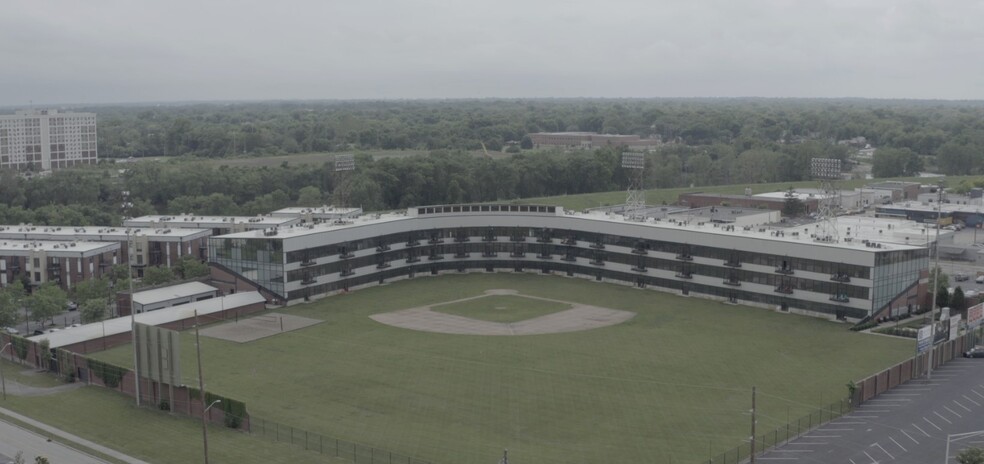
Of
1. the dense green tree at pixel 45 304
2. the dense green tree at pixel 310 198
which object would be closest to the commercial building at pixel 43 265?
the dense green tree at pixel 45 304

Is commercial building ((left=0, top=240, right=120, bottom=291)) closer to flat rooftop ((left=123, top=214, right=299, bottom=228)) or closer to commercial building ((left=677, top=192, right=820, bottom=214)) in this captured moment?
flat rooftop ((left=123, top=214, right=299, bottom=228))

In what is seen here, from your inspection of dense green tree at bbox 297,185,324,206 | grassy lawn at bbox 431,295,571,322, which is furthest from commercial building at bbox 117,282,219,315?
dense green tree at bbox 297,185,324,206

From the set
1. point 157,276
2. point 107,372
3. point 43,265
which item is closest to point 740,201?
point 157,276

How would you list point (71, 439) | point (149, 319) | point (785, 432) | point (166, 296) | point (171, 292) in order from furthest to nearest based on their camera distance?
point (171, 292) → point (166, 296) → point (149, 319) → point (785, 432) → point (71, 439)

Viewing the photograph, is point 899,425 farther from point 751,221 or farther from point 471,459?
point 751,221

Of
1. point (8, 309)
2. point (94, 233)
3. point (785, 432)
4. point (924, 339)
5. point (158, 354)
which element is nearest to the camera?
point (785, 432)

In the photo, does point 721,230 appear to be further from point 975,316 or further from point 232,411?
point 232,411

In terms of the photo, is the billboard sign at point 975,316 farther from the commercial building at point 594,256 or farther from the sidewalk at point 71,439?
the sidewalk at point 71,439

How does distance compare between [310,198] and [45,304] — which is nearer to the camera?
[45,304]
